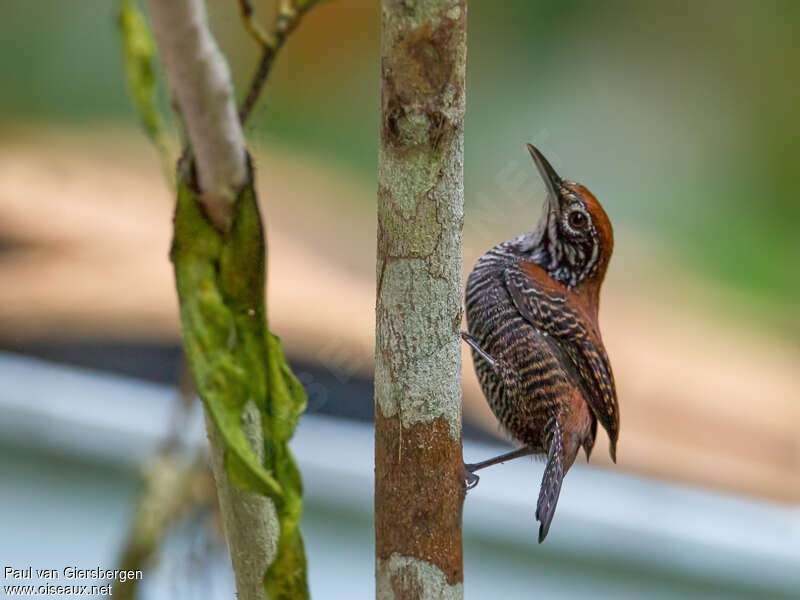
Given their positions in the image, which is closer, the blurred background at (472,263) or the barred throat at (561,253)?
the barred throat at (561,253)

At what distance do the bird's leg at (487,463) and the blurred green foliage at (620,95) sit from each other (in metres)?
2.76

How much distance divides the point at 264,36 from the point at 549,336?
3.80 feet

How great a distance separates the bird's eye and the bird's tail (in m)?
0.48

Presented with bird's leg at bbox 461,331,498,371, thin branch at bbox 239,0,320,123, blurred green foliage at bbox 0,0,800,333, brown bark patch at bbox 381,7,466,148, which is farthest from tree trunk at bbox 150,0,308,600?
blurred green foliage at bbox 0,0,800,333

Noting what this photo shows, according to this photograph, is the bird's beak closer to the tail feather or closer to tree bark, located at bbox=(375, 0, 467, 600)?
the tail feather

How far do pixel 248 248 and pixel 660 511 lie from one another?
10.5 feet

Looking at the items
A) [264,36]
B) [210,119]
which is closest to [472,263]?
[264,36]

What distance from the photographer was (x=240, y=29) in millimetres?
3596

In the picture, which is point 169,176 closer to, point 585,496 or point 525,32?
point 585,496

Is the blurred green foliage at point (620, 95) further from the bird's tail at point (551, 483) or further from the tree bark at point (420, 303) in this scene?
the tree bark at point (420, 303)

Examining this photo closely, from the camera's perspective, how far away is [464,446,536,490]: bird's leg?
1.92m

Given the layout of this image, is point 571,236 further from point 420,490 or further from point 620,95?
point 620,95

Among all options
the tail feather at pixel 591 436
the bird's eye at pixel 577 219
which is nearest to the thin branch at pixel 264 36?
the bird's eye at pixel 577 219

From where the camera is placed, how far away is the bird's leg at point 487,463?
1.92m
